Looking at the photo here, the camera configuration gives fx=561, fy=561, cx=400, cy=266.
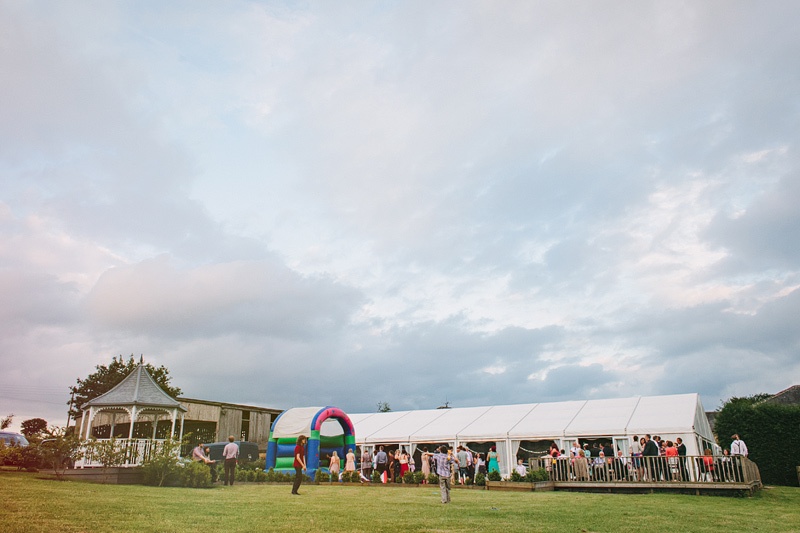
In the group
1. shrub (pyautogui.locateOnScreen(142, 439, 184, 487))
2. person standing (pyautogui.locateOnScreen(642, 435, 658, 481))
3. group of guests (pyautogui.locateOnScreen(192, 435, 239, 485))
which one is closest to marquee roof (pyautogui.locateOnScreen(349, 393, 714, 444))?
person standing (pyautogui.locateOnScreen(642, 435, 658, 481))

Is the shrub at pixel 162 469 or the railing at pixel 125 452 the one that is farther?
the railing at pixel 125 452

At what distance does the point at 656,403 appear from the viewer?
23.2 meters

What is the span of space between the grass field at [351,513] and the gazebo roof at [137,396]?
13.9ft

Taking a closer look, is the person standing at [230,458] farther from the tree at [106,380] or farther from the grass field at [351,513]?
the tree at [106,380]

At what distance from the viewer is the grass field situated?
7758 millimetres

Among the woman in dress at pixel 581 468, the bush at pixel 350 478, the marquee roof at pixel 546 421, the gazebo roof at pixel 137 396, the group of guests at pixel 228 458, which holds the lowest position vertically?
the bush at pixel 350 478

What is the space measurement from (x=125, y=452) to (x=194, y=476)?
220cm

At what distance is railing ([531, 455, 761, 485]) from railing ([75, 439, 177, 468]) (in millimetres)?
12897

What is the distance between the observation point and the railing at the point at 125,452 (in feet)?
51.2

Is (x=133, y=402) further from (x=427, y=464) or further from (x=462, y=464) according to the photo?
(x=462, y=464)

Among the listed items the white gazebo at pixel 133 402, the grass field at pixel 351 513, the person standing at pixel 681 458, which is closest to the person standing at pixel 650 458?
the person standing at pixel 681 458

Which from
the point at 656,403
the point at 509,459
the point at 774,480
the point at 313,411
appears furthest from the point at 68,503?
the point at 774,480

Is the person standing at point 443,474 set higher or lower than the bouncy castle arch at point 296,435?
lower

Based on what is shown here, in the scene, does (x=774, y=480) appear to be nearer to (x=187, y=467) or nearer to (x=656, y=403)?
(x=656, y=403)
